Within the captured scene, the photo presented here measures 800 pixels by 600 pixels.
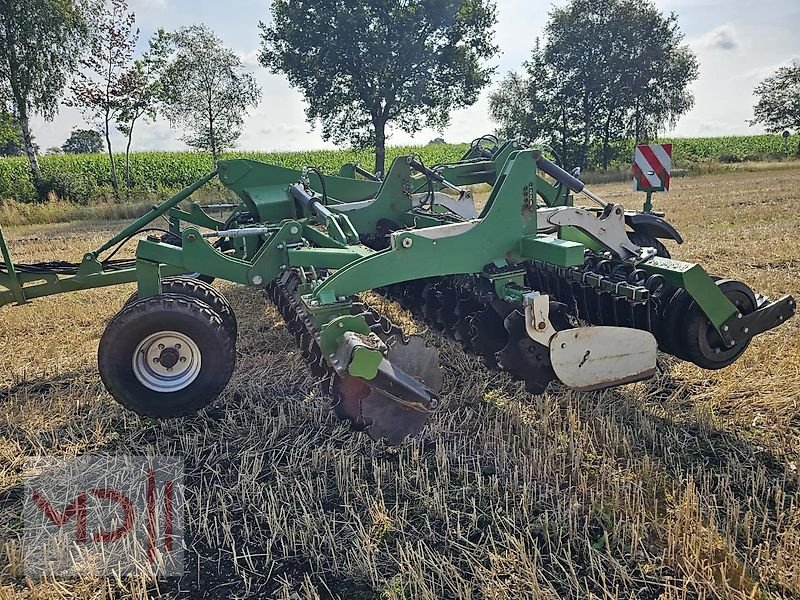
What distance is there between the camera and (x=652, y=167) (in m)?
6.11

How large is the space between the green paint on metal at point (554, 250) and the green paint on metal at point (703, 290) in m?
Result: 0.62

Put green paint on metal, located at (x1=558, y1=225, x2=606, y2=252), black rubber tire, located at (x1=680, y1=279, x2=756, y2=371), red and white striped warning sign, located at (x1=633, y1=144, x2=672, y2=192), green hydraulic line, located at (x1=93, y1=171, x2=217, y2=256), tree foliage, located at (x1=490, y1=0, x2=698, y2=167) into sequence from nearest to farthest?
black rubber tire, located at (x1=680, y1=279, x2=756, y2=371) < green paint on metal, located at (x1=558, y1=225, x2=606, y2=252) < green hydraulic line, located at (x1=93, y1=171, x2=217, y2=256) < red and white striped warning sign, located at (x1=633, y1=144, x2=672, y2=192) < tree foliage, located at (x1=490, y1=0, x2=698, y2=167)

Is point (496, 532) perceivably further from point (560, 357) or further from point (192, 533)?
point (192, 533)

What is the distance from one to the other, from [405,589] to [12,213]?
17676 millimetres

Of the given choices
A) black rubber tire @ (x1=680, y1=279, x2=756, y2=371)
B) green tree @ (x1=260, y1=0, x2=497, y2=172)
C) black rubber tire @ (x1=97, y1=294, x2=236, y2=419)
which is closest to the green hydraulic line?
black rubber tire @ (x1=97, y1=294, x2=236, y2=419)

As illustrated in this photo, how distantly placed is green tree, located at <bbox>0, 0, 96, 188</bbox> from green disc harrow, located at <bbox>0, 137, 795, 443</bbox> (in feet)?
54.9

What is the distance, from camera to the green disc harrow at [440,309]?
10.2 ft

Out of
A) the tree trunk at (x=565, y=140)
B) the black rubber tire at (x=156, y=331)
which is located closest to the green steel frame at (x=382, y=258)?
the black rubber tire at (x=156, y=331)

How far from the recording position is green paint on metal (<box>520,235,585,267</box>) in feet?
11.1

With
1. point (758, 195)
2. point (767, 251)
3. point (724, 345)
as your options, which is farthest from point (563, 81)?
point (724, 345)

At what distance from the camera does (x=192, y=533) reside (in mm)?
2676

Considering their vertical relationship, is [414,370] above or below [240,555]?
above

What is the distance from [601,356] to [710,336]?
0.83 meters

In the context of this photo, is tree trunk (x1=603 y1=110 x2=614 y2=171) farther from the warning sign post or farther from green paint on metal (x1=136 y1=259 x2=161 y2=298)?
green paint on metal (x1=136 y1=259 x2=161 y2=298)
